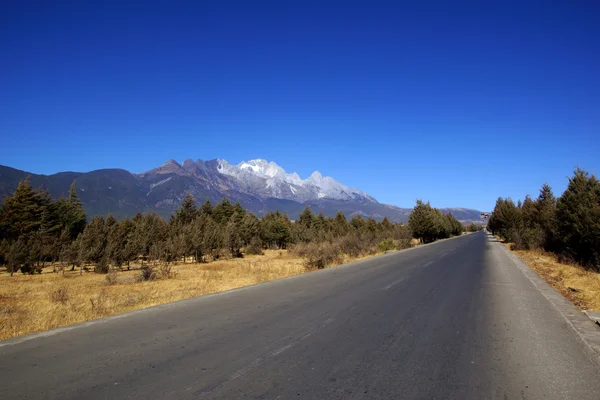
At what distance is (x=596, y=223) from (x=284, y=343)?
68.9ft

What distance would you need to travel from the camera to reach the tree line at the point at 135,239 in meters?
23.2

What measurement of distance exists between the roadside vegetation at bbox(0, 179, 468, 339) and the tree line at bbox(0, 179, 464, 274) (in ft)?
0.27

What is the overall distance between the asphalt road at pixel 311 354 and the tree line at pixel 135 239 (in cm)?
1260

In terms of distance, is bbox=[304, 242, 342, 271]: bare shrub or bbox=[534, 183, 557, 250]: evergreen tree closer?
bbox=[304, 242, 342, 271]: bare shrub

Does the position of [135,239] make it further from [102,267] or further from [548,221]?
[548,221]

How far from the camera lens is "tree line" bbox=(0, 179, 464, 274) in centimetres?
2323

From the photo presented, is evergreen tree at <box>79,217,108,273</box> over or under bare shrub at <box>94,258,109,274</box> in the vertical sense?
over

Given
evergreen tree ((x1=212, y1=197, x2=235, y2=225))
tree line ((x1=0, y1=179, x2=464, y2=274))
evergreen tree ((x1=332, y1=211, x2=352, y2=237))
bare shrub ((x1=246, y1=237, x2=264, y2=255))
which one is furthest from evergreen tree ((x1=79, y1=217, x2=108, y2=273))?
evergreen tree ((x1=332, y1=211, x2=352, y2=237))

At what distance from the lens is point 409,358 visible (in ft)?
16.8

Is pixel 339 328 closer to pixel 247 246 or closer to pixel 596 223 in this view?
pixel 596 223

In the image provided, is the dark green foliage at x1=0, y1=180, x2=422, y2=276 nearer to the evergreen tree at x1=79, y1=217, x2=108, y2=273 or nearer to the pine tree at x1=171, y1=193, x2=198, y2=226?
the evergreen tree at x1=79, y1=217, x2=108, y2=273

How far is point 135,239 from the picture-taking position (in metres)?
26.7

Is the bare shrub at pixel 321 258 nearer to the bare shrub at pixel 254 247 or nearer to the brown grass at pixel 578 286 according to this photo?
the brown grass at pixel 578 286

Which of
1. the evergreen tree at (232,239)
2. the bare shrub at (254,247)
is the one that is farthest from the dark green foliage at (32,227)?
the bare shrub at (254,247)
